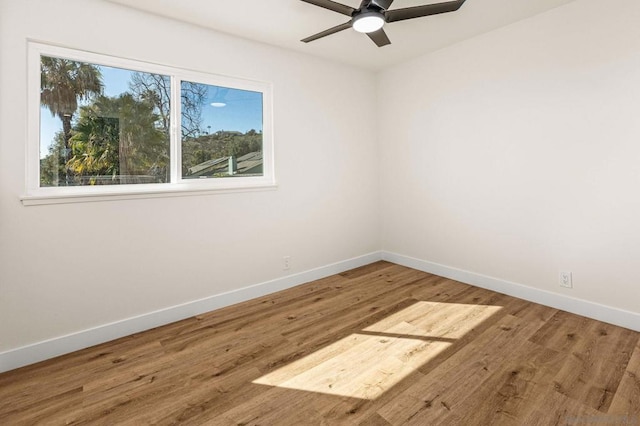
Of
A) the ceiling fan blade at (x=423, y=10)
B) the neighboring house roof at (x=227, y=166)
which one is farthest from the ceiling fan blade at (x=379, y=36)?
the neighboring house roof at (x=227, y=166)

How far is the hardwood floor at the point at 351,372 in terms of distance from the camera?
1.72 m

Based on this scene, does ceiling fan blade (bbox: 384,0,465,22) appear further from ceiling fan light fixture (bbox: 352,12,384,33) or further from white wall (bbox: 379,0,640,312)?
white wall (bbox: 379,0,640,312)

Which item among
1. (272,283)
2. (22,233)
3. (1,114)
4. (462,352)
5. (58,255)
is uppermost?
(1,114)

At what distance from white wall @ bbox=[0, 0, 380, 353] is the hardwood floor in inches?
15.2

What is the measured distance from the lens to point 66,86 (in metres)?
2.38

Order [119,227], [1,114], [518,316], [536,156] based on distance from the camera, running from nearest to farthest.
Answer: [1,114] → [119,227] → [518,316] → [536,156]

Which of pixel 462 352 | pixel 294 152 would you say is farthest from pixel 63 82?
pixel 462 352

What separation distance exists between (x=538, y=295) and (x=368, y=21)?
2797mm

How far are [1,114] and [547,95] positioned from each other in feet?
13.6

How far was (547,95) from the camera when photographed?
112 inches

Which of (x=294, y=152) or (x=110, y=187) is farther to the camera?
(x=294, y=152)

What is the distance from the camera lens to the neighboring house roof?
3.05 m

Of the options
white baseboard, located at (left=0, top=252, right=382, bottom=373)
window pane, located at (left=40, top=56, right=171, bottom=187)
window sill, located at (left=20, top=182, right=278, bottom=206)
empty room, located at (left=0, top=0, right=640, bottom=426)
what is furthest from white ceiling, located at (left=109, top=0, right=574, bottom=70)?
white baseboard, located at (left=0, top=252, right=382, bottom=373)

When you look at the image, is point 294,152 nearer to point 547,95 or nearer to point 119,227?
point 119,227
